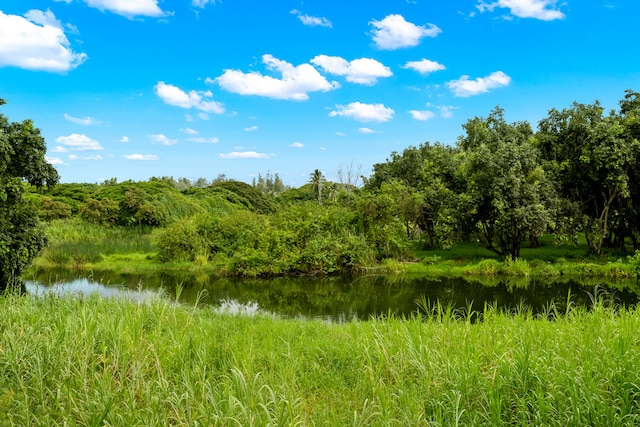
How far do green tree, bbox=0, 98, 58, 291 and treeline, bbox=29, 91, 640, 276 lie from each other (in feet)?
30.9

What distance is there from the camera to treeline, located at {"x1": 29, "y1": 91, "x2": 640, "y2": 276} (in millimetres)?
17406

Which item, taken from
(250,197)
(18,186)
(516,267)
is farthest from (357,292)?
(250,197)

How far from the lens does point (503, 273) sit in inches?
707

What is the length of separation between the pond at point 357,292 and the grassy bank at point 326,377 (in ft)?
20.4

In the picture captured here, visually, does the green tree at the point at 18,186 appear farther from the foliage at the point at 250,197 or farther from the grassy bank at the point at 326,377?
the foliage at the point at 250,197

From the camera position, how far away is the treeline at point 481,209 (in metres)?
17.4

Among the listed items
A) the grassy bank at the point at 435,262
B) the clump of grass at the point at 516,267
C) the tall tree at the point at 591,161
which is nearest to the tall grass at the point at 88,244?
the grassy bank at the point at 435,262

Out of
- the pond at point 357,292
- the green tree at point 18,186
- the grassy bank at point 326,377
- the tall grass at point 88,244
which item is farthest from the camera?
the tall grass at point 88,244

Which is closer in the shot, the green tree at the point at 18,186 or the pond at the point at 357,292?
the green tree at the point at 18,186

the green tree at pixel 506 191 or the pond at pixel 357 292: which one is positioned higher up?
the green tree at pixel 506 191

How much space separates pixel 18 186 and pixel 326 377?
33.0 feet

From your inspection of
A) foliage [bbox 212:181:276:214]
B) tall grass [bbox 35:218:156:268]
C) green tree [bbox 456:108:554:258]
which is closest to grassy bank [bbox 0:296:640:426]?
green tree [bbox 456:108:554:258]

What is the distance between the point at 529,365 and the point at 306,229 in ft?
55.9

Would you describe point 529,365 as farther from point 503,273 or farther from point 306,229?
point 306,229
